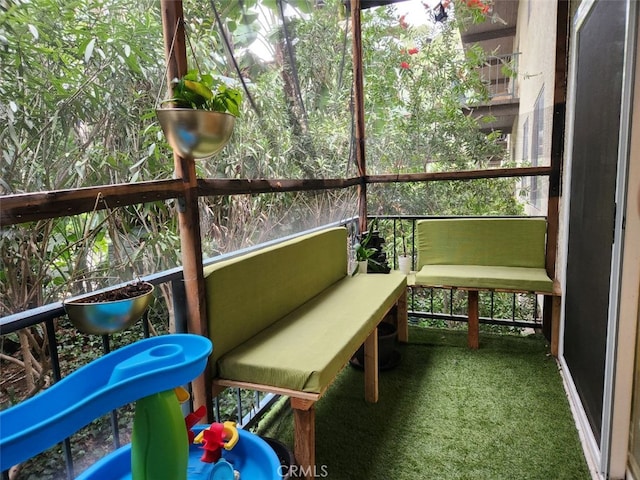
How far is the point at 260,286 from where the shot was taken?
1.97 m

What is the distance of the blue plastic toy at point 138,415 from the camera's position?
82 cm

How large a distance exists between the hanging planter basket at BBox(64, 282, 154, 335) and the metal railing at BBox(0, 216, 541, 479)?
12cm

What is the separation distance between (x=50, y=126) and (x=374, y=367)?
186cm

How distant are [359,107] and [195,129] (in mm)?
2571

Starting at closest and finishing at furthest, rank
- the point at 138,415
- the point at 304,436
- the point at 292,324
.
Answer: the point at 138,415 → the point at 304,436 → the point at 292,324

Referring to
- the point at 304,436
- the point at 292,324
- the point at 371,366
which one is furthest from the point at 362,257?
the point at 304,436

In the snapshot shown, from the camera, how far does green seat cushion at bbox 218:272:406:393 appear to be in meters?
1.60

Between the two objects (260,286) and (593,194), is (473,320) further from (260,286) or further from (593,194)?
(260,286)

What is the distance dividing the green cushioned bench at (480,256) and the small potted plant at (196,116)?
2190 millimetres

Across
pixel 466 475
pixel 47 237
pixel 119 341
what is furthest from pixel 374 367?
pixel 47 237

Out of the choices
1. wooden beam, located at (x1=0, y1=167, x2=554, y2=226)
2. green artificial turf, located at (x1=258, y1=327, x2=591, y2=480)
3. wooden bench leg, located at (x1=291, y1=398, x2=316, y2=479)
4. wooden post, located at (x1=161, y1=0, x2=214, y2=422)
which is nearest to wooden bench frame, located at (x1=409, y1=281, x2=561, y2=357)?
green artificial turf, located at (x1=258, y1=327, x2=591, y2=480)

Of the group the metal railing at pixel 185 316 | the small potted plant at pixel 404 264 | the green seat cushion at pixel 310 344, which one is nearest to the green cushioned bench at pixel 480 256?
the small potted plant at pixel 404 264

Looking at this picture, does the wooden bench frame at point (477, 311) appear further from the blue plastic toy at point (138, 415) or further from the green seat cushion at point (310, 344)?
the blue plastic toy at point (138, 415)

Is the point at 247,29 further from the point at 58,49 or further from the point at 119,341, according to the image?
the point at 119,341
